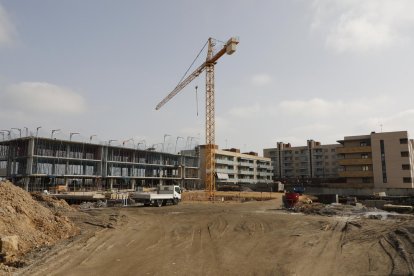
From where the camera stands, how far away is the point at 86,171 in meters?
76.6

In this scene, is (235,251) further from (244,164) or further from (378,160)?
(244,164)

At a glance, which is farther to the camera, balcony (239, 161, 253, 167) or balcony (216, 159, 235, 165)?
balcony (239, 161, 253, 167)

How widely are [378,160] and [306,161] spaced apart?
5928cm

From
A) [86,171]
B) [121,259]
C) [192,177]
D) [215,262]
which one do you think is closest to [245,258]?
[215,262]

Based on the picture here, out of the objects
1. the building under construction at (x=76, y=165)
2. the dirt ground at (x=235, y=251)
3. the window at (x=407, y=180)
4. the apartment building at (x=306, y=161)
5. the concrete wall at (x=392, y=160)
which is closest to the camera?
the dirt ground at (x=235, y=251)

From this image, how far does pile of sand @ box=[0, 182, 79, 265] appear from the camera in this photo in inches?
553

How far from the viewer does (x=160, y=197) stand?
135 feet

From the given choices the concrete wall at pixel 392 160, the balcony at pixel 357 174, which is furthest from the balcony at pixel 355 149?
the balcony at pixel 357 174

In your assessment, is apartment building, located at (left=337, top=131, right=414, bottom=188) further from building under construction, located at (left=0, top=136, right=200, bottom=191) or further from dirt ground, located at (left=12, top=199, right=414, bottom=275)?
dirt ground, located at (left=12, top=199, right=414, bottom=275)

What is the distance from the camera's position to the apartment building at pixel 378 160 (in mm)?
79375

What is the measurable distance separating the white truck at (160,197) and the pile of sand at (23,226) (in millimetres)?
18658

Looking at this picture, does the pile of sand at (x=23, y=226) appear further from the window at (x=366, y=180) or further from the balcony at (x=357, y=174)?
the window at (x=366, y=180)

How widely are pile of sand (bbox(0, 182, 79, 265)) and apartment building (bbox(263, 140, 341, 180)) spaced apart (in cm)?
12453

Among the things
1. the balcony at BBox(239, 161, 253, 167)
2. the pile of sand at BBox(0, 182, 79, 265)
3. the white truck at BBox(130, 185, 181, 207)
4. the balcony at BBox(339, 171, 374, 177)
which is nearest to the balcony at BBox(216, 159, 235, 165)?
the balcony at BBox(239, 161, 253, 167)
